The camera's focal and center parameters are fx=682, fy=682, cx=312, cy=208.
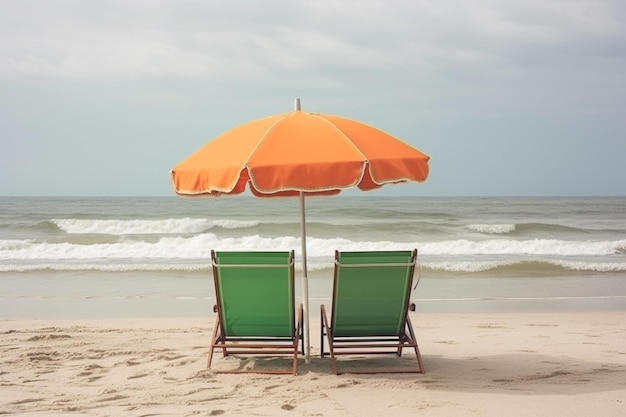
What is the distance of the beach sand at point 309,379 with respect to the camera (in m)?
4.71

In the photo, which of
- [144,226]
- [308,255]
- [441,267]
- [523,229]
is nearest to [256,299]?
[441,267]

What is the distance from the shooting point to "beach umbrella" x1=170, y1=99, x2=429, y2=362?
4715mm

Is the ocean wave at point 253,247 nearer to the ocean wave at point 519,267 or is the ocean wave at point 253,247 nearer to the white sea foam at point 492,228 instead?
the ocean wave at point 519,267

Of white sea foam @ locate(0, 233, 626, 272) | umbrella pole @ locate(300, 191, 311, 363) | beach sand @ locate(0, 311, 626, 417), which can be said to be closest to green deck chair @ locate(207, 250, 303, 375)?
umbrella pole @ locate(300, 191, 311, 363)

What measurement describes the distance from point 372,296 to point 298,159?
4.68ft

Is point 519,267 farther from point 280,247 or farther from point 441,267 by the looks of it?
point 280,247

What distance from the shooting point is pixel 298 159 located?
188 inches

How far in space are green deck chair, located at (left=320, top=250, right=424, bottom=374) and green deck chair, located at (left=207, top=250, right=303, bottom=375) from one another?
0.36 metres

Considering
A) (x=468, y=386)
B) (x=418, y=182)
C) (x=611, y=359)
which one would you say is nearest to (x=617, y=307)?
(x=611, y=359)

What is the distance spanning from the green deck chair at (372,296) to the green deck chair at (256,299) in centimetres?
36

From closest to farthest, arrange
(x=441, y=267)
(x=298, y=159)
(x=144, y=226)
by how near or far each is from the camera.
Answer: (x=298, y=159), (x=441, y=267), (x=144, y=226)

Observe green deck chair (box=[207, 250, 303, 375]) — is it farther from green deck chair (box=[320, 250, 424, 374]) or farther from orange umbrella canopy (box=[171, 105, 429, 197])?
orange umbrella canopy (box=[171, 105, 429, 197])

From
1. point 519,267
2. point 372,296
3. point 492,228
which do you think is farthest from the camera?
point 492,228

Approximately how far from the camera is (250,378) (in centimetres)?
544
